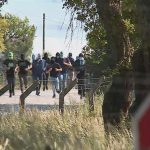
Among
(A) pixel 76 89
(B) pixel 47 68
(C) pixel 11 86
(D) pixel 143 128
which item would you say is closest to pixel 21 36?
(B) pixel 47 68

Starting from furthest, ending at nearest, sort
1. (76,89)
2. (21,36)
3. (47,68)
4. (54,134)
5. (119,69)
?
(21,36) → (47,68) → (76,89) → (119,69) → (54,134)

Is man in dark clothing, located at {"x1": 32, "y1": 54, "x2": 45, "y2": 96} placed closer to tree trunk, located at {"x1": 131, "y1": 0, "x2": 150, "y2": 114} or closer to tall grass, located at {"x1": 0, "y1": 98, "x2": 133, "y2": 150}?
tall grass, located at {"x1": 0, "y1": 98, "x2": 133, "y2": 150}

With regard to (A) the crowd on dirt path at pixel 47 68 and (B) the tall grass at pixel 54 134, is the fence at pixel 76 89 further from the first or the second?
(A) the crowd on dirt path at pixel 47 68

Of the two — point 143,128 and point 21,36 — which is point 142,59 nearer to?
point 143,128

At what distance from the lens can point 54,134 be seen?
7.48 meters

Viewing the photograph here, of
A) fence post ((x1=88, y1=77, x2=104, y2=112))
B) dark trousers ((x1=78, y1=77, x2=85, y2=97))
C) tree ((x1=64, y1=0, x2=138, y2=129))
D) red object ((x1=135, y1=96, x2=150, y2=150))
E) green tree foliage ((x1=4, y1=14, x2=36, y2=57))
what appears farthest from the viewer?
green tree foliage ((x1=4, y1=14, x2=36, y2=57))

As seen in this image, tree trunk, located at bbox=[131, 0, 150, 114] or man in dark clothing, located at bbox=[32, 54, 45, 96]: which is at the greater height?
tree trunk, located at bbox=[131, 0, 150, 114]

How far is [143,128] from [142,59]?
5.08m

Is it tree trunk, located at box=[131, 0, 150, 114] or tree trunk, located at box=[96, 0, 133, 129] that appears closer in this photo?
tree trunk, located at box=[131, 0, 150, 114]

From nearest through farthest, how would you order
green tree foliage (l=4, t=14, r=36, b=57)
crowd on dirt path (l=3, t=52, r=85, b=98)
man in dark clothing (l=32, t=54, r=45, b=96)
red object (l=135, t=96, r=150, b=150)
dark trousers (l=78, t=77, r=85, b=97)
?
1. red object (l=135, t=96, r=150, b=150)
2. dark trousers (l=78, t=77, r=85, b=97)
3. crowd on dirt path (l=3, t=52, r=85, b=98)
4. man in dark clothing (l=32, t=54, r=45, b=96)
5. green tree foliage (l=4, t=14, r=36, b=57)

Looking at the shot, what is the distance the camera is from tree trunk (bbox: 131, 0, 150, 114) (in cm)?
627

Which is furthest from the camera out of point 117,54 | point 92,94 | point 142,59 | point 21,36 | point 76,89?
point 21,36

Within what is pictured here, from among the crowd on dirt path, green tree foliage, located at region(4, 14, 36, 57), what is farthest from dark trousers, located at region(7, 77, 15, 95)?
green tree foliage, located at region(4, 14, 36, 57)

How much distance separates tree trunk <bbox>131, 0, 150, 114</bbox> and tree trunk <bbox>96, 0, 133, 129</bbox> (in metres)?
1.33
